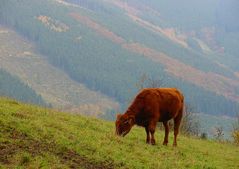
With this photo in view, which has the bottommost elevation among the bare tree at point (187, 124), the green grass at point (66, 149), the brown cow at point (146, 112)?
the bare tree at point (187, 124)

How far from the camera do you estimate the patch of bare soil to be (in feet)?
51.5

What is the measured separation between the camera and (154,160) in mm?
18328

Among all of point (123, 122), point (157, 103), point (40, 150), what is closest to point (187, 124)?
point (157, 103)

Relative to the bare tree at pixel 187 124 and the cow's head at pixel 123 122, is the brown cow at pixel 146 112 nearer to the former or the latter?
the cow's head at pixel 123 122

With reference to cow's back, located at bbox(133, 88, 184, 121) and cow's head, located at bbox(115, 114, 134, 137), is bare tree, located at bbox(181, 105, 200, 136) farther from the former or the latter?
cow's head, located at bbox(115, 114, 134, 137)

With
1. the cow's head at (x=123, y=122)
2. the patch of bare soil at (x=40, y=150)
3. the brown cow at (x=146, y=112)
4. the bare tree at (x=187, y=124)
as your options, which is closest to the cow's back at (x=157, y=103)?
the brown cow at (x=146, y=112)

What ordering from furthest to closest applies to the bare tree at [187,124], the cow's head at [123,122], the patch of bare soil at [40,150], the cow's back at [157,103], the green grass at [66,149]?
the bare tree at [187,124]
the cow's back at [157,103]
the cow's head at [123,122]
the patch of bare soil at [40,150]
the green grass at [66,149]

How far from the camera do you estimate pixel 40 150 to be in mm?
16250

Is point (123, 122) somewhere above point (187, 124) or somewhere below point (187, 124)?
above

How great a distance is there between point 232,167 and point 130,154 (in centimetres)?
691

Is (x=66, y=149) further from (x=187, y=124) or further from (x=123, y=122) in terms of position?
(x=187, y=124)

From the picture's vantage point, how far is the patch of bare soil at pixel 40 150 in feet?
51.5

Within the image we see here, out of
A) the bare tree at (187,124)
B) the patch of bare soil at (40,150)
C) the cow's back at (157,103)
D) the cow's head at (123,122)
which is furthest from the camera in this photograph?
the bare tree at (187,124)

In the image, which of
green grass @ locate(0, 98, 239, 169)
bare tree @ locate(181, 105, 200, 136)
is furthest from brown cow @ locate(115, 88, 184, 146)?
bare tree @ locate(181, 105, 200, 136)
